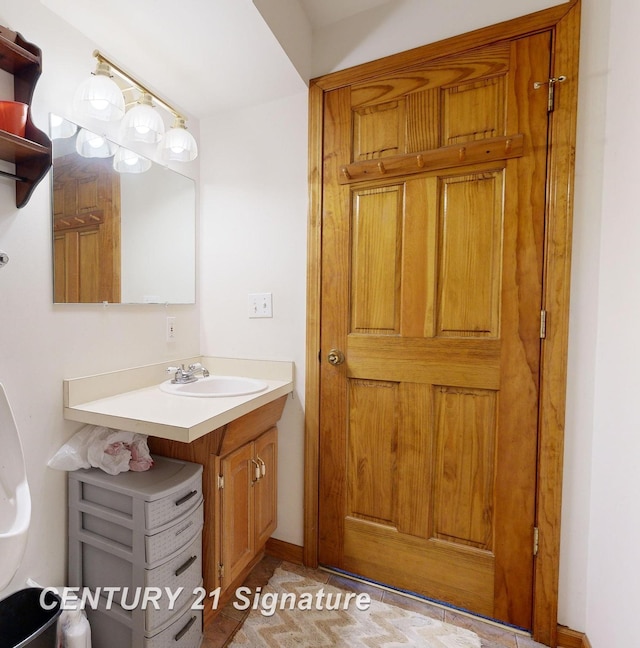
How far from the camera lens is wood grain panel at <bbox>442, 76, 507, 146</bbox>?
1.27 metres

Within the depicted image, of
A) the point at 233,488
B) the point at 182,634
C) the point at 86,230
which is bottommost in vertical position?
the point at 182,634

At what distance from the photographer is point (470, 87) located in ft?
4.29

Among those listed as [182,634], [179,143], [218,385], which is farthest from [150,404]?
[179,143]

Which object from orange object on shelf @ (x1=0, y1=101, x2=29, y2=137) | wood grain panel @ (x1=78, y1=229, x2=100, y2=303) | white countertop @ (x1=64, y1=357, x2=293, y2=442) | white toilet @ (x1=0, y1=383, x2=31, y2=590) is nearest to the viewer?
Answer: white toilet @ (x1=0, y1=383, x2=31, y2=590)

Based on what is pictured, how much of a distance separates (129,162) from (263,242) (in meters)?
0.64

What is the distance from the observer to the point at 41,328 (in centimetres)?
114

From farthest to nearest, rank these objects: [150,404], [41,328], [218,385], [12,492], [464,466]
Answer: [218,385] → [464,466] → [150,404] → [41,328] → [12,492]

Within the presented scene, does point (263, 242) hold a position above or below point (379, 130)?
below

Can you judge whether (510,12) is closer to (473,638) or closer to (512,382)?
(512,382)

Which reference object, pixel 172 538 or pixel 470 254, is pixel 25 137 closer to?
pixel 172 538

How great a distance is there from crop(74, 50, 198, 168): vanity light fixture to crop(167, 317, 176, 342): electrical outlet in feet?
2.40

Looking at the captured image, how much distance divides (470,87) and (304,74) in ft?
2.32

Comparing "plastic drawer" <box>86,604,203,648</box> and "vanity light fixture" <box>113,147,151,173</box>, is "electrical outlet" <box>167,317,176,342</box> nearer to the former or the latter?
"vanity light fixture" <box>113,147,151,173</box>

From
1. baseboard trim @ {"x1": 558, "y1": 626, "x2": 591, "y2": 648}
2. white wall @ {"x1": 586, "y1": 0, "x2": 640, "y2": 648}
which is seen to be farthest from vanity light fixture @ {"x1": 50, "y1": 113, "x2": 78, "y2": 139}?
baseboard trim @ {"x1": 558, "y1": 626, "x2": 591, "y2": 648}
